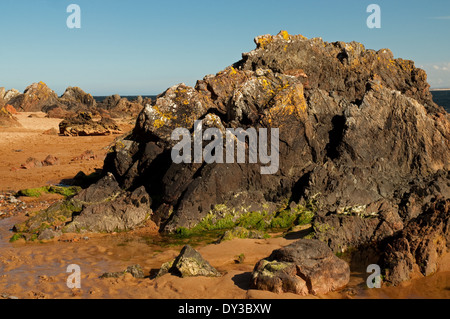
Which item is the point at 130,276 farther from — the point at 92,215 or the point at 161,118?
the point at 161,118

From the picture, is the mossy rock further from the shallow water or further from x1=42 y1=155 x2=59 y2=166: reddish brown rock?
x1=42 y1=155 x2=59 y2=166: reddish brown rock

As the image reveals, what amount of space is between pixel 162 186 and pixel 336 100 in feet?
22.5

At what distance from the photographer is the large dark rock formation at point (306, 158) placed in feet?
44.0

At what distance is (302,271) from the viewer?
8672 millimetres

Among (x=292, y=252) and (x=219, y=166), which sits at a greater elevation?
(x=219, y=166)

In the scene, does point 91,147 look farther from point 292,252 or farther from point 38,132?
point 292,252

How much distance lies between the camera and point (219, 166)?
1405 cm

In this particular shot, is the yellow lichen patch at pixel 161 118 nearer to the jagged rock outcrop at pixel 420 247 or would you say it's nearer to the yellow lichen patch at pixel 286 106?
the yellow lichen patch at pixel 286 106

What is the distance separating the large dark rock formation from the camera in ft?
44.0

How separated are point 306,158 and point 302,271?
706cm

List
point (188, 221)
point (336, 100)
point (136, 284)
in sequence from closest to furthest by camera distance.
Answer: point (136, 284), point (188, 221), point (336, 100)
